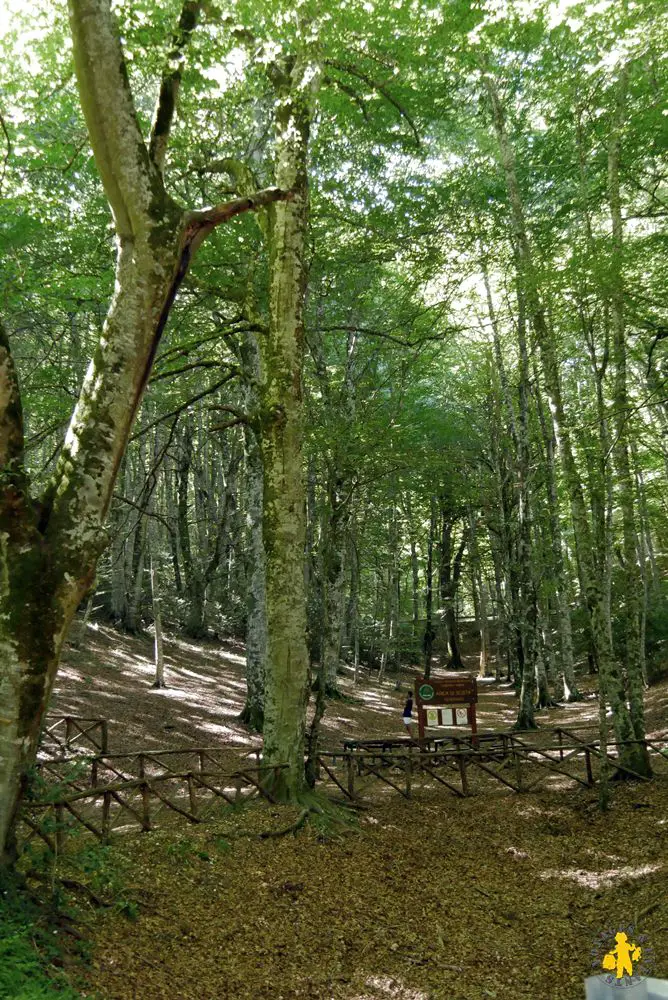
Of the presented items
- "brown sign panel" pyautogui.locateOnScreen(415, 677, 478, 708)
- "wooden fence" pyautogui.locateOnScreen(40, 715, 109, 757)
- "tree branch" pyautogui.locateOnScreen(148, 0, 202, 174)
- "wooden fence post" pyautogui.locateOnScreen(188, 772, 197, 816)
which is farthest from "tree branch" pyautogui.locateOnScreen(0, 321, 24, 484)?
"brown sign panel" pyautogui.locateOnScreen(415, 677, 478, 708)

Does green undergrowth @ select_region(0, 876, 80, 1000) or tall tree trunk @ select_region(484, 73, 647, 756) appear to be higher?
tall tree trunk @ select_region(484, 73, 647, 756)

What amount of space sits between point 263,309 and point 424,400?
15551 mm

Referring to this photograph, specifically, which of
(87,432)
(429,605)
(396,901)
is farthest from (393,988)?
(429,605)

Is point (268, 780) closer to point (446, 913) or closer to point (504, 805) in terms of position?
point (446, 913)

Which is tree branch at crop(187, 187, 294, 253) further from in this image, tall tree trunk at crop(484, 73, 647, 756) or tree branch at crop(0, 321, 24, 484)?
tall tree trunk at crop(484, 73, 647, 756)

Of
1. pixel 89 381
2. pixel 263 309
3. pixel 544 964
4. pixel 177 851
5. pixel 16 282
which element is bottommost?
pixel 544 964

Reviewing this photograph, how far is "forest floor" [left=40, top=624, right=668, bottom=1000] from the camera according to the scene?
17.7ft

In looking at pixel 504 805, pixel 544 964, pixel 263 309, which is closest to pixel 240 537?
pixel 263 309

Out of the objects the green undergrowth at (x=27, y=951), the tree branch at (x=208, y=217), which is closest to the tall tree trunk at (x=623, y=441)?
the tree branch at (x=208, y=217)

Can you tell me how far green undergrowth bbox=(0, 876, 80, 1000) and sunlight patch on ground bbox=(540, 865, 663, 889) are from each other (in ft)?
18.4

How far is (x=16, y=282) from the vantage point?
7.32 m

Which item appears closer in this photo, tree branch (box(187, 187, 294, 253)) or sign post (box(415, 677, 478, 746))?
tree branch (box(187, 187, 294, 253))

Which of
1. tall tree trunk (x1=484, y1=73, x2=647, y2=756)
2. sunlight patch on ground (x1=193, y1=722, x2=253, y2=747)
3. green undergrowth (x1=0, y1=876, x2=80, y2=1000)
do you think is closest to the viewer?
green undergrowth (x1=0, y1=876, x2=80, y2=1000)

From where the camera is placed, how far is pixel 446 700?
576 inches
